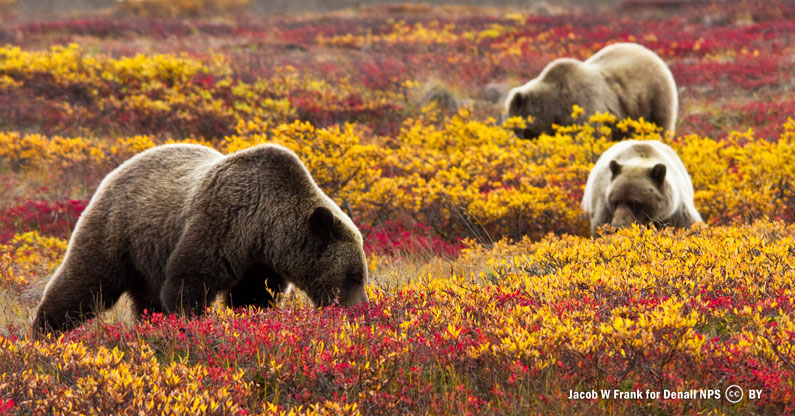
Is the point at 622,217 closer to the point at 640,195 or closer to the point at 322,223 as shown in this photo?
the point at 640,195

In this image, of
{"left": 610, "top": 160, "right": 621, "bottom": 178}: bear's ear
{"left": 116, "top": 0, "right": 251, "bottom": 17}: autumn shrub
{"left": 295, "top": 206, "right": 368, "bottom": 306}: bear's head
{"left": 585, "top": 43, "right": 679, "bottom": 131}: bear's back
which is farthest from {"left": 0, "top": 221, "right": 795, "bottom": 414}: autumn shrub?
{"left": 116, "top": 0, "right": 251, "bottom": 17}: autumn shrub

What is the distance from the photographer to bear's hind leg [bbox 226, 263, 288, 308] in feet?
17.8

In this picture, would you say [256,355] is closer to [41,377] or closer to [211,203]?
[41,377]

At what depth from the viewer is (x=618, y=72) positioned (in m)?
13.4

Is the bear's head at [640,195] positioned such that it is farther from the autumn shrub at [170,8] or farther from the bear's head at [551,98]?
the autumn shrub at [170,8]

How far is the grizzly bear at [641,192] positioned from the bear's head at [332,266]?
148 inches

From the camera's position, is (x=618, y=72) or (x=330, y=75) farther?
(x=330, y=75)

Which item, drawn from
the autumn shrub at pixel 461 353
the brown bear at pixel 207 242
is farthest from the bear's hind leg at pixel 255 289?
the autumn shrub at pixel 461 353

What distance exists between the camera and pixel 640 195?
25.2 feet

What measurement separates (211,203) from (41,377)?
78.7 inches

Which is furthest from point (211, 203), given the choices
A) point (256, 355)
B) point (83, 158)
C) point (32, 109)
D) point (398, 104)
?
point (398, 104)

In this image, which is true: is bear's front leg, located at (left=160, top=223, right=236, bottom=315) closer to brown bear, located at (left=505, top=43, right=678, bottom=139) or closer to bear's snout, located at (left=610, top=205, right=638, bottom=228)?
bear's snout, located at (left=610, top=205, right=638, bottom=228)

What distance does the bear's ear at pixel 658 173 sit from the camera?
757 cm

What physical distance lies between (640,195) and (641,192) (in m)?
0.04
